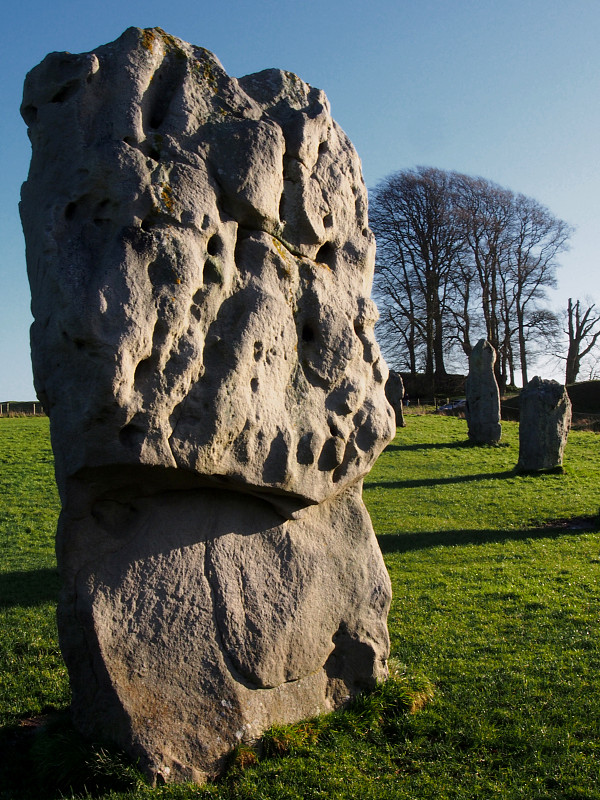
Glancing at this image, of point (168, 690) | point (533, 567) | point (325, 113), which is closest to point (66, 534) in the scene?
point (168, 690)

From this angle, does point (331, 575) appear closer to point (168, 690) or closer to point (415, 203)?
point (168, 690)

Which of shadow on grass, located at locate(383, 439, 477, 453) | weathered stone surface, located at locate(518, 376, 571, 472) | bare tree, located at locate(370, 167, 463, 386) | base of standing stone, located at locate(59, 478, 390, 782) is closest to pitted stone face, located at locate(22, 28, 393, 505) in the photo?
base of standing stone, located at locate(59, 478, 390, 782)

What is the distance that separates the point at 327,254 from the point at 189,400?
2.11m

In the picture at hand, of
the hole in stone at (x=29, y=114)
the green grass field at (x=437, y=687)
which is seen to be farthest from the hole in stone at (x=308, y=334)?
the green grass field at (x=437, y=687)

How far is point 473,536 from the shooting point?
14.4 meters

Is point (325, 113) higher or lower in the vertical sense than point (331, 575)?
higher

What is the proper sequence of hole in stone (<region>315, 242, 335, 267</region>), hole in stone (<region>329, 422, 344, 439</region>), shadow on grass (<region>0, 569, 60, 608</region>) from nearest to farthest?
hole in stone (<region>329, 422, 344, 439</region>) → hole in stone (<region>315, 242, 335, 267</region>) → shadow on grass (<region>0, 569, 60, 608</region>)

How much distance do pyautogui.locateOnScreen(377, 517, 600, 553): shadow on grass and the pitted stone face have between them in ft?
25.1

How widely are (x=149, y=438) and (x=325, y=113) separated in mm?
3335

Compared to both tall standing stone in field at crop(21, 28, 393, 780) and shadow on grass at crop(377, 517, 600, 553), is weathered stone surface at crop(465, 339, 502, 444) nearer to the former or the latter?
shadow on grass at crop(377, 517, 600, 553)

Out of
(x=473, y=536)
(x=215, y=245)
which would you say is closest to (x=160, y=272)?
(x=215, y=245)

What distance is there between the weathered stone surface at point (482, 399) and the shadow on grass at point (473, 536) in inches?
481

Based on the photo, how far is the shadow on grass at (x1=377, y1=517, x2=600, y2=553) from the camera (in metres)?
13.6

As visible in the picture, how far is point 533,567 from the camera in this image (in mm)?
11812
